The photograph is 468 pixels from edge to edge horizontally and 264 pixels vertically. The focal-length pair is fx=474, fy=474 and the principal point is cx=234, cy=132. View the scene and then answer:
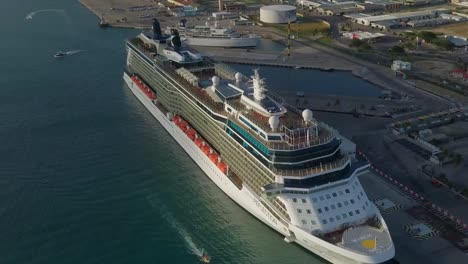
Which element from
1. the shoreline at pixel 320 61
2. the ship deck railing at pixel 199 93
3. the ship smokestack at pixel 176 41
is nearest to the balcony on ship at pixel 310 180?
the ship deck railing at pixel 199 93

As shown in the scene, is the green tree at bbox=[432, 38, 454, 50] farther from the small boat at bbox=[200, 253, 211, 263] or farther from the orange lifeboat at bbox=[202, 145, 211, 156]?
the small boat at bbox=[200, 253, 211, 263]

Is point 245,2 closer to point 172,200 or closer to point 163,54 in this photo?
point 163,54

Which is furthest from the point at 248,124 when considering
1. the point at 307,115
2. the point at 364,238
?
the point at 364,238

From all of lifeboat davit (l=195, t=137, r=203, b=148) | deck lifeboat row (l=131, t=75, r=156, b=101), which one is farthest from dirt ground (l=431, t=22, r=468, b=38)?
lifeboat davit (l=195, t=137, r=203, b=148)

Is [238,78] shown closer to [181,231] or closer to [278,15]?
[181,231]

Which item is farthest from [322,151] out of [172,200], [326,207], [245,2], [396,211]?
[245,2]

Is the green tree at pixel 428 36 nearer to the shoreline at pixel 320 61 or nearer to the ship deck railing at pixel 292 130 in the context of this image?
the shoreline at pixel 320 61
